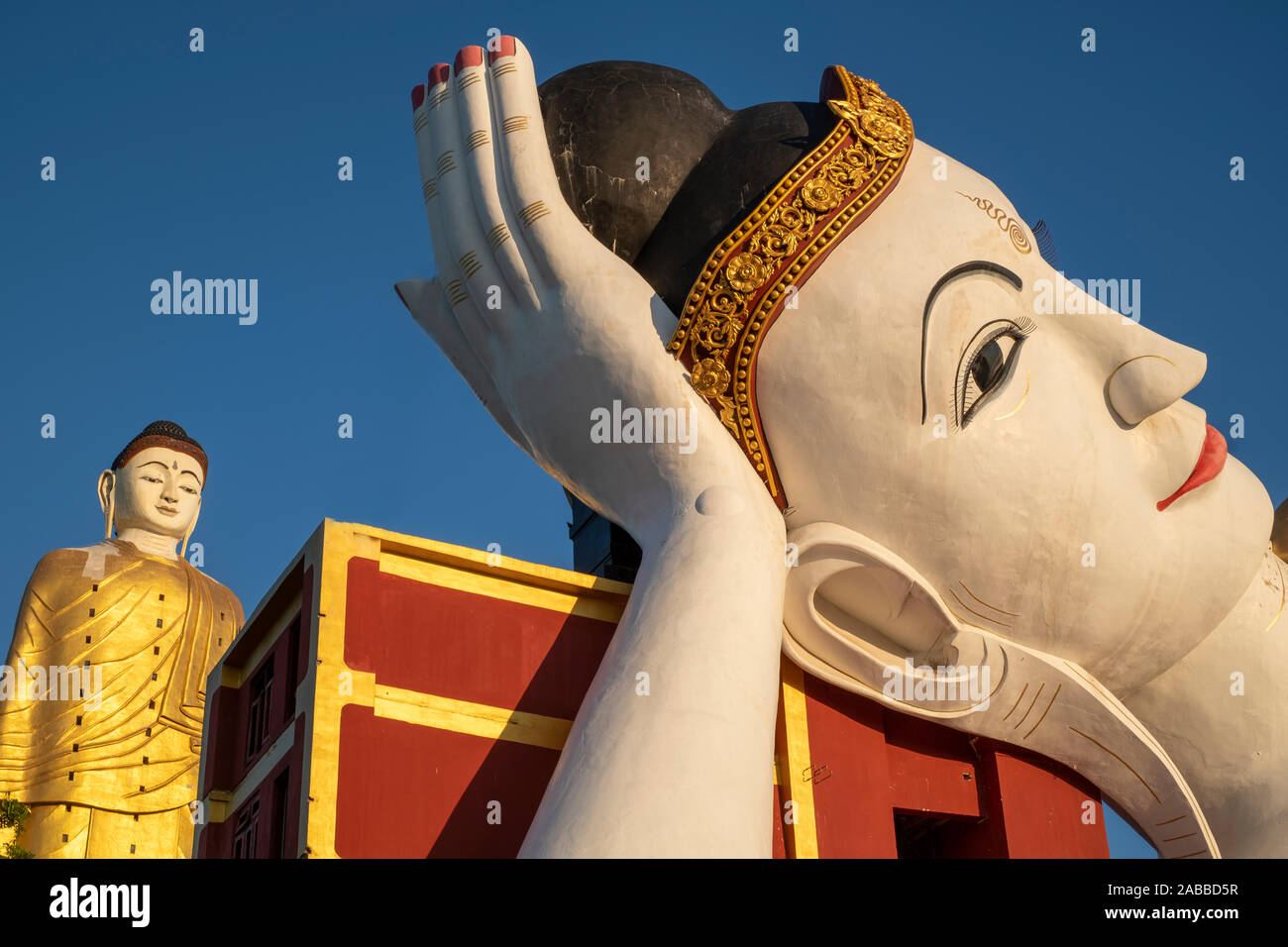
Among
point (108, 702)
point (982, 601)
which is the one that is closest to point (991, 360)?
point (982, 601)

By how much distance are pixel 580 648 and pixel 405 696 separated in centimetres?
125

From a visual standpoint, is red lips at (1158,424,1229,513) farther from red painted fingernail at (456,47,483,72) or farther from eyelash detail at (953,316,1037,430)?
red painted fingernail at (456,47,483,72)

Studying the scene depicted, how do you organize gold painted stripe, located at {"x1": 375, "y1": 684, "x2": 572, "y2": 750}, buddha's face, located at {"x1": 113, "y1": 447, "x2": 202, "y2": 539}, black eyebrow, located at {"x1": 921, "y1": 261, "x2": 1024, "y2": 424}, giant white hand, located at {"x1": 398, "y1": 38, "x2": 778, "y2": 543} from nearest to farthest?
gold painted stripe, located at {"x1": 375, "y1": 684, "x2": 572, "y2": 750} < giant white hand, located at {"x1": 398, "y1": 38, "x2": 778, "y2": 543} < black eyebrow, located at {"x1": 921, "y1": 261, "x2": 1024, "y2": 424} < buddha's face, located at {"x1": 113, "y1": 447, "x2": 202, "y2": 539}

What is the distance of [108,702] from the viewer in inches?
706

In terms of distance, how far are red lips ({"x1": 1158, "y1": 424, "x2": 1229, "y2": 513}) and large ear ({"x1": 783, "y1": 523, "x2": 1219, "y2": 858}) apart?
119 cm

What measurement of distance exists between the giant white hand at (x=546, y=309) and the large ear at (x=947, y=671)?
2.80 feet

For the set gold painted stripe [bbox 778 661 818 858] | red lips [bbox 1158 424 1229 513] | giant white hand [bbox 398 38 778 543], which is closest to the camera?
giant white hand [bbox 398 38 778 543]

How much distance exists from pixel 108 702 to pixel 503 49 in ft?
34.2

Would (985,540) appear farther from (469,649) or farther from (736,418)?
(469,649)

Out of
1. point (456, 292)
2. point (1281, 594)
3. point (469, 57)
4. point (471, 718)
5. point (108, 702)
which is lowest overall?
point (471, 718)

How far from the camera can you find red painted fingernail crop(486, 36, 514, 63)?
10086 mm

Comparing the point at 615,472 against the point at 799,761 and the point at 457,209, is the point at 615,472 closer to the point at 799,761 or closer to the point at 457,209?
the point at 457,209

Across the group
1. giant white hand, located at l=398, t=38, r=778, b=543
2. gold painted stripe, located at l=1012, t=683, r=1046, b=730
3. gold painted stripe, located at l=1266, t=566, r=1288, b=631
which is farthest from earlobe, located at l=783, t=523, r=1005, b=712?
gold painted stripe, located at l=1266, t=566, r=1288, b=631

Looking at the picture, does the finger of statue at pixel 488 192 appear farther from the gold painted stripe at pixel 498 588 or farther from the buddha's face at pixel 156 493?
the buddha's face at pixel 156 493
